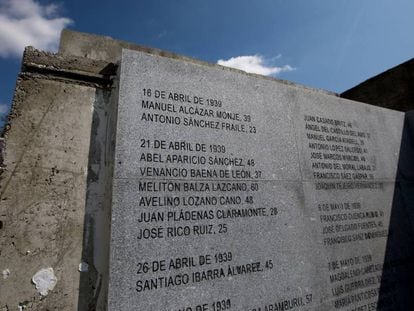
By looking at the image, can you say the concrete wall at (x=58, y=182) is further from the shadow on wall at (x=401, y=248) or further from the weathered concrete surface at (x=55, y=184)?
the shadow on wall at (x=401, y=248)

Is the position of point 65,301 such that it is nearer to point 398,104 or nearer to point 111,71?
point 111,71

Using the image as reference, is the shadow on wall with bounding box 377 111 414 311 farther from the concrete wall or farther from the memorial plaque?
the concrete wall

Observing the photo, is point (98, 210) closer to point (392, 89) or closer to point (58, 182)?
point (58, 182)

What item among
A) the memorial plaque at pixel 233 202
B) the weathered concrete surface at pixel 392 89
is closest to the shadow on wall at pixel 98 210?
the memorial plaque at pixel 233 202

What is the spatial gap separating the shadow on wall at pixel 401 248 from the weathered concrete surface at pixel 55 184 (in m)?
2.97

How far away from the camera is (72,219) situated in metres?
2.11

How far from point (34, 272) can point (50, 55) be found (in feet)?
5.92

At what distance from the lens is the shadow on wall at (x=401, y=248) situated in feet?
9.79

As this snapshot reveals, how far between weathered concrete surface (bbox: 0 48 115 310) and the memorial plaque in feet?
1.12

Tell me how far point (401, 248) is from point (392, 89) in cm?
358

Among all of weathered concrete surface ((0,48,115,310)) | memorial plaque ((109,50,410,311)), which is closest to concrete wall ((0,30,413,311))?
weathered concrete surface ((0,48,115,310))

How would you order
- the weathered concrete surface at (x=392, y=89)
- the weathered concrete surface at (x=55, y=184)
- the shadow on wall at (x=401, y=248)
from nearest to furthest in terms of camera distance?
1. the weathered concrete surface at (x=55, y=184)
2. the shadow on wall at (x=401, y=248)
3. the weathered concrete surface at (x=392, y=89)

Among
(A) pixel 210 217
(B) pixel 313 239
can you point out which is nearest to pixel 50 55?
(A) pixel 210 217

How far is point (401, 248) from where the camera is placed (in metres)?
3.34
